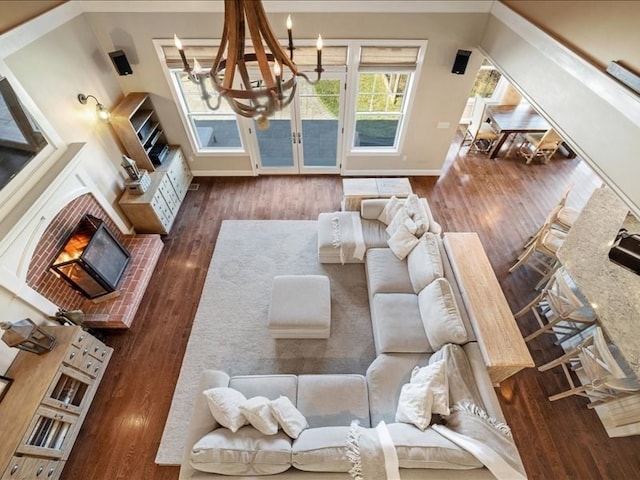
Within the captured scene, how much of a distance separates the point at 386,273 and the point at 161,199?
344cm

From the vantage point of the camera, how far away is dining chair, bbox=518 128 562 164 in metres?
5.69

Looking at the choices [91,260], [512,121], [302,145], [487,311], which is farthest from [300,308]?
[512,121]

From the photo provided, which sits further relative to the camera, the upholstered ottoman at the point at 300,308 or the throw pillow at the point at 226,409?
the upholstered ottoman at the point at 300,308

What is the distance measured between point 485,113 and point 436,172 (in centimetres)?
169

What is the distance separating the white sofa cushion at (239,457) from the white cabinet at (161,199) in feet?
Answer: 10.7

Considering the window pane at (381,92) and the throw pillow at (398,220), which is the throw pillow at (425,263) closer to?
the throw pillow at (398,220)

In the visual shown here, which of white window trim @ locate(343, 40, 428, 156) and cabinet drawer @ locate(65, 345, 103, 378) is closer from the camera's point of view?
cabinet drawer @ locate(65, 345, 103, 378)

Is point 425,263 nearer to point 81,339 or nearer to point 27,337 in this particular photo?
point 81,339

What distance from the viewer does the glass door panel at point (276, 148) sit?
226 inches

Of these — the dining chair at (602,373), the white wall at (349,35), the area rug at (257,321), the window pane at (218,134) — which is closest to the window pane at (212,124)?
the window pane at (218,134)

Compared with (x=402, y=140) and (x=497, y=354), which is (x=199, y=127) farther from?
(x=497, y=354)

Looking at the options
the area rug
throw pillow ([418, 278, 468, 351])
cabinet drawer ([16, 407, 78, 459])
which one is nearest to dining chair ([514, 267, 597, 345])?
throw pillow ([418, 278, 468, 351])

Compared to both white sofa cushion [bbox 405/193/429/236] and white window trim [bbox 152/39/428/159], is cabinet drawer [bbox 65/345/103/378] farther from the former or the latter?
white sofa cushion [bbox 405/193/429/236]

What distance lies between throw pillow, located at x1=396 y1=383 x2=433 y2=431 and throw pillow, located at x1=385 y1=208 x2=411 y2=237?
1883 millimetres
